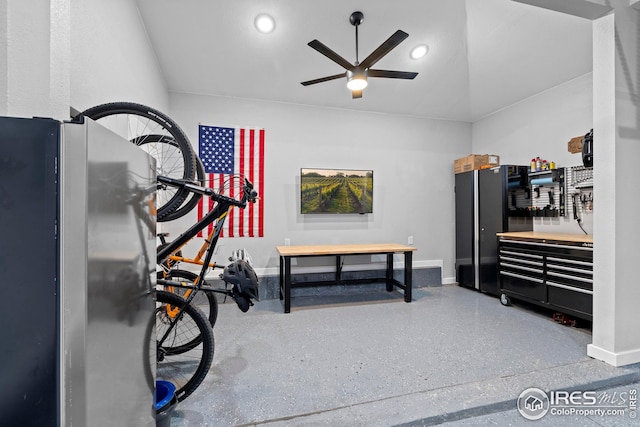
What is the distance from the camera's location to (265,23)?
8.34ft

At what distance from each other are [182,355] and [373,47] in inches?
132

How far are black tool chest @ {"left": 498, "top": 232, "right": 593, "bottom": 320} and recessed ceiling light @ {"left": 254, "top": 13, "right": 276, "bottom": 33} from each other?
3547 mm

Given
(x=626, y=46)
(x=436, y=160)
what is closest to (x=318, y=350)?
(x=626, y=46)

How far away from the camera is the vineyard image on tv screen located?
13.6 feet

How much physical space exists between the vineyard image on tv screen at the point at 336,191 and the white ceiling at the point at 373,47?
1.09m

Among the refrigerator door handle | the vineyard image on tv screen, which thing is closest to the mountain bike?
the vineyard image on tv screen

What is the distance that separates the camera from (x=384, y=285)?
14.3ft

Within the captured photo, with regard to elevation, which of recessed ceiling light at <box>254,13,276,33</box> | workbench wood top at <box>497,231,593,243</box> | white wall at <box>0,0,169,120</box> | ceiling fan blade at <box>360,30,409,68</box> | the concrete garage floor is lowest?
the concrete garage floor

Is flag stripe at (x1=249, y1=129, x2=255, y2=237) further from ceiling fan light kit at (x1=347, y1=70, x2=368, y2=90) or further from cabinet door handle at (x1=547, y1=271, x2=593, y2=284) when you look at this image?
cabinet door handle at (x1=547, y1=271, x2=593, y2=284)

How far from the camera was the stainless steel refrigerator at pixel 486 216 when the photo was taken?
A: 12.4 feet

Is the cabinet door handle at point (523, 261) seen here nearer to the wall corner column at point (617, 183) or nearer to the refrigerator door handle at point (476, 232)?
the refrigerator door handle at point (476, 232)

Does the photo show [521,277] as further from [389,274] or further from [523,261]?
[389,274]

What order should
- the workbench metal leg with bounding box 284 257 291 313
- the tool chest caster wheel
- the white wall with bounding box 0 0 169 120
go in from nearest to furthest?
the white wall with bounding box 0 0 169 120 → the workbench metal leg with bounding box 284 257 291 313 → the tool chest caster wheel

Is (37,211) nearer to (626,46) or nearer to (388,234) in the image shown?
(626,46)
